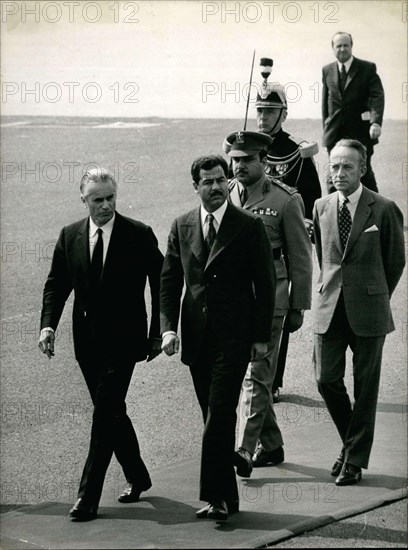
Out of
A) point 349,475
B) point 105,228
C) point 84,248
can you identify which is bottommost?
point 349,475

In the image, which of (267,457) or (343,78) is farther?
(343,78)

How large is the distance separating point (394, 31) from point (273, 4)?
78 cm

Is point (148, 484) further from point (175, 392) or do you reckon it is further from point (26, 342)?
point (26, 342)

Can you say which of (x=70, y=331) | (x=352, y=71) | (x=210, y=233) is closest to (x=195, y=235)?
(x=210, y=233)

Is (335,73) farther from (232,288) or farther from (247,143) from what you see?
(232,288)

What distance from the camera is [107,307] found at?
6.75 meters

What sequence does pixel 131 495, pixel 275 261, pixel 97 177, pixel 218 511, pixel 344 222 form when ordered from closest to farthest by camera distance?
1. pixel 218 511
2. pixel 97 177
3. pixel 131 495
4. pixel 344 222
5. pixel 275 261

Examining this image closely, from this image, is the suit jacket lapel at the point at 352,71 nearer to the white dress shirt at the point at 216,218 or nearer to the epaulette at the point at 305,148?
the epaulette at the point at 305,148

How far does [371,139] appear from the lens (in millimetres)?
12188

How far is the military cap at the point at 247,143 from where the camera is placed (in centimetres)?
714

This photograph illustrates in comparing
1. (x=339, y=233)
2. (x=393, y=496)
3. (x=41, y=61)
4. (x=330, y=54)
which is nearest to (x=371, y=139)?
(x=330, y=54)

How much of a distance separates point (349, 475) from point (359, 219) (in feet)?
4.63

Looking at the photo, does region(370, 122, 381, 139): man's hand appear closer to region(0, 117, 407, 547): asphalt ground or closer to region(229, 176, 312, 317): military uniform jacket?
region(0, 117, 407, 547): asphalt ground

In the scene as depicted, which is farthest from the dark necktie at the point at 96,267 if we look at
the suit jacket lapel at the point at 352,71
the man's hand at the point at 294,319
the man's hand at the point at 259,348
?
the suit jacket lapel at the point at 352,71
